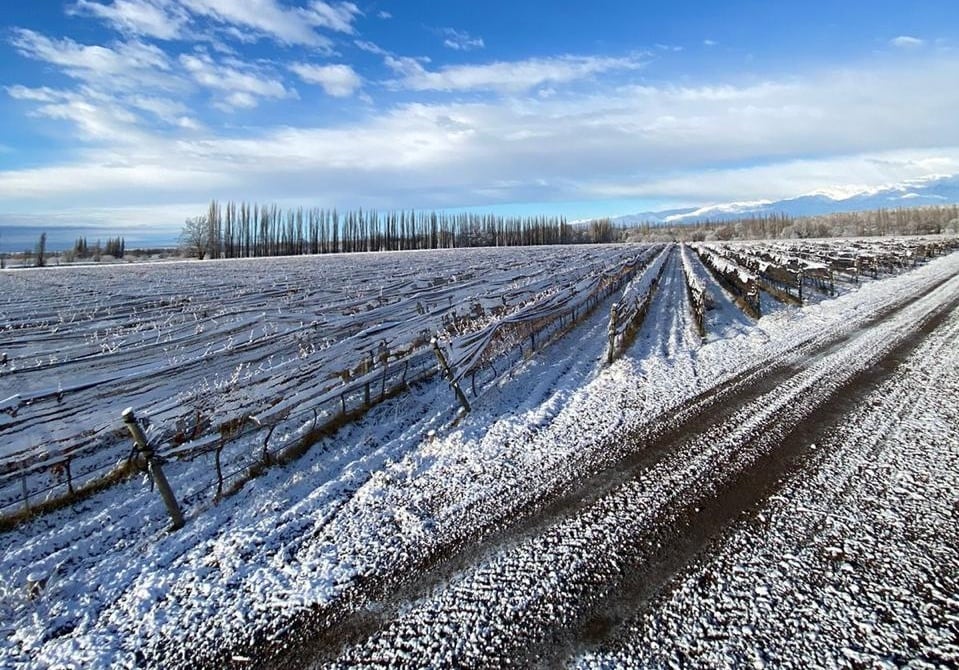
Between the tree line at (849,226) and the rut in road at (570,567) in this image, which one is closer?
the rut in road at (570,567)

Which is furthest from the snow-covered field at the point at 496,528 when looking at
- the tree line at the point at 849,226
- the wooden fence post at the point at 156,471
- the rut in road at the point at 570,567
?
the tree line at the point at 849,226

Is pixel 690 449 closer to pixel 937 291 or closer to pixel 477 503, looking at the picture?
pixel 477 503

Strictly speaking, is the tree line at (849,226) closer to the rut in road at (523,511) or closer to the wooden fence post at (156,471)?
the rut in road at (523,511)

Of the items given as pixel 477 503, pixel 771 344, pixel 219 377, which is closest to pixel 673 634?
pixel 477 503

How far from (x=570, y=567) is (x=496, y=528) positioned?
0.92 meters

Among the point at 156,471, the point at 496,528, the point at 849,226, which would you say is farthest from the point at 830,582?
the point at 849,226

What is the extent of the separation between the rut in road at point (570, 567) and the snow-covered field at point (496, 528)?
0.02 meters

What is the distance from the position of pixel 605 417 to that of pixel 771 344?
280 inches

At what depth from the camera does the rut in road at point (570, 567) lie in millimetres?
3580

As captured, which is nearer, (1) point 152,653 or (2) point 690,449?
(1) point 152,653

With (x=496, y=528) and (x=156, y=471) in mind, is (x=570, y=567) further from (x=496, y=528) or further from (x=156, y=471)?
(x=156, y=471)

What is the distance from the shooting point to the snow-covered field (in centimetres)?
367

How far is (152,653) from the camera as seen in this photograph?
3676mm

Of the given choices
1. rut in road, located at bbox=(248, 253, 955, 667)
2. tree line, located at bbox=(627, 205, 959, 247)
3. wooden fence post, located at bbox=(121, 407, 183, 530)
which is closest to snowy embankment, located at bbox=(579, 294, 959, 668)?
rut in road, located at bbox=(248, 253, 955, 667)
